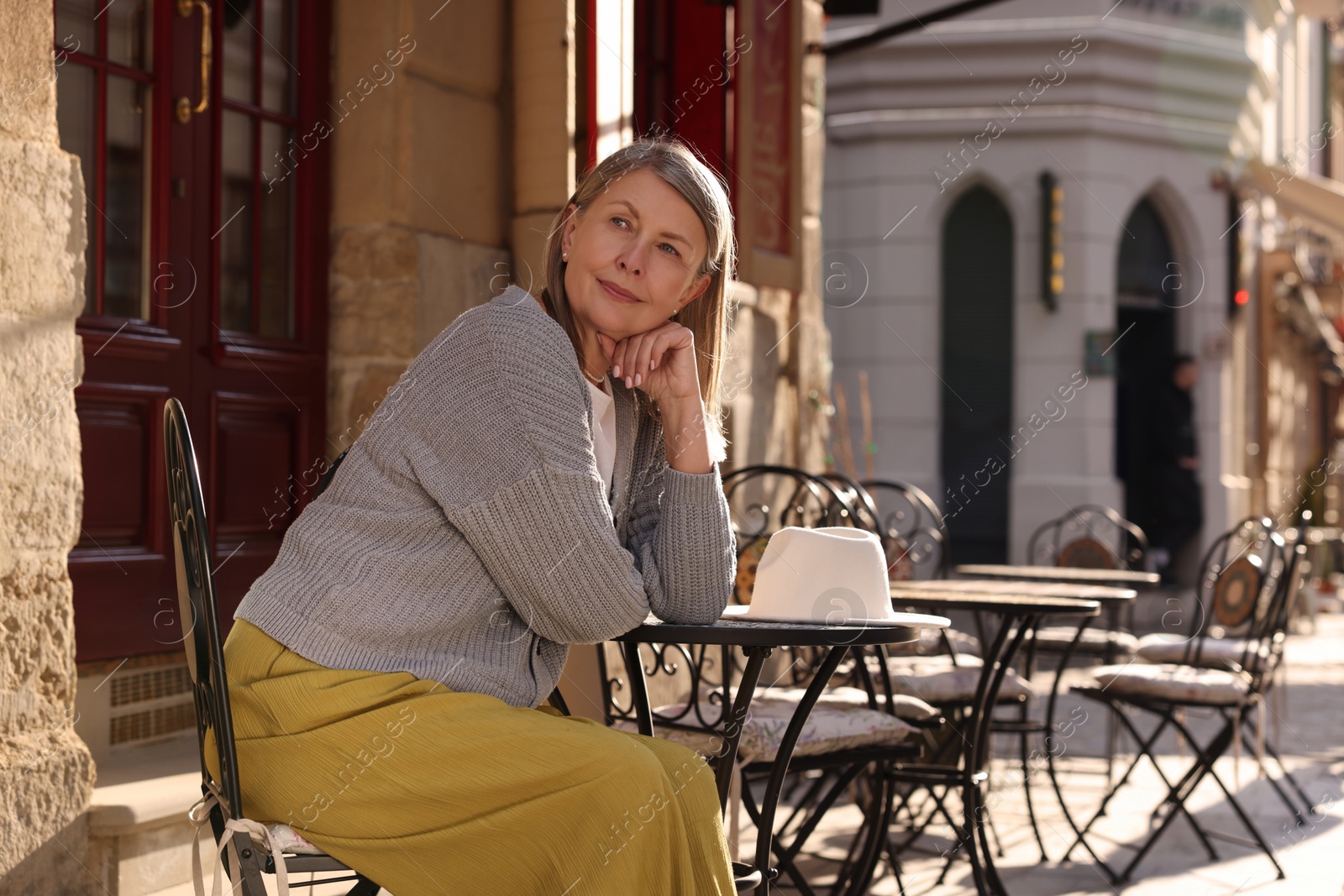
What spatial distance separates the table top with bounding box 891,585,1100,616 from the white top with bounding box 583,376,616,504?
132 cm

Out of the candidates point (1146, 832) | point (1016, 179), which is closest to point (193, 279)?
point (1146, 832)

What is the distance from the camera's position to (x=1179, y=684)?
13.8ft

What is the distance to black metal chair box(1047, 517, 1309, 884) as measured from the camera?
410 cm

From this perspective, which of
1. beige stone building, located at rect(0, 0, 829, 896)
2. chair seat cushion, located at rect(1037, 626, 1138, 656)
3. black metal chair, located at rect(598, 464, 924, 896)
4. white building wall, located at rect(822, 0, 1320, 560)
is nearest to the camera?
beige stone building, located at rect(0, 0, 829, 896)

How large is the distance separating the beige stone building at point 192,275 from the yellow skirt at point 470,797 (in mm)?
1205

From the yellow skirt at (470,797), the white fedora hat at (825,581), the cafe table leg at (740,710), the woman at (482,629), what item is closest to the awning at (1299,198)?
the white fedora hat at (825,581)

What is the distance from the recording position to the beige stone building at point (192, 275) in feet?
9.23

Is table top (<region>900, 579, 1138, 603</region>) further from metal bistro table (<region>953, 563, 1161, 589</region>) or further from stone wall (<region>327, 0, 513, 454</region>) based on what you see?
stone wall (<region>327, 0, 513, 454</region>)

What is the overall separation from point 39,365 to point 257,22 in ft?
5.26

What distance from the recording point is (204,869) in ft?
11.1

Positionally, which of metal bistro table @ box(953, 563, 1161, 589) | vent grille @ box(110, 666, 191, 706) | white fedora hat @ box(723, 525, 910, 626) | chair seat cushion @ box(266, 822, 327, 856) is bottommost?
vent grille @ box(110, 666, 191, 706)

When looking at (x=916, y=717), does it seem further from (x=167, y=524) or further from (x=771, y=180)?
(x=771, y=180)

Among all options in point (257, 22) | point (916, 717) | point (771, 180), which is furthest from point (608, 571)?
point (771, 180)

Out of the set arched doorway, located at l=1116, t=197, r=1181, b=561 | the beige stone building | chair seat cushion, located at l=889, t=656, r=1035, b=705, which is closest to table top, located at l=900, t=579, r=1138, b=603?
chair seat cushion, located at l=889, t=656, r=1035, b=705
